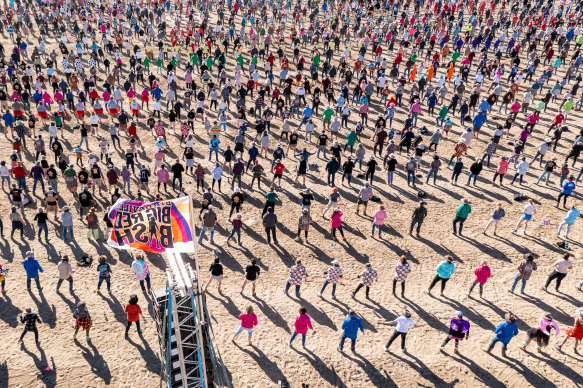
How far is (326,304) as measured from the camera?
1375 centimetres

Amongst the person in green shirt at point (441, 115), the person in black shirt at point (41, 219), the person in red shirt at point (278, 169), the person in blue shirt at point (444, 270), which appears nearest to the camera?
the person in blue shirt at point (444, 270)

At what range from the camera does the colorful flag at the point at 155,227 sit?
8.56 meters

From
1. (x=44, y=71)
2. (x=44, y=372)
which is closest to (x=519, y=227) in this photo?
(x=44, y=372)

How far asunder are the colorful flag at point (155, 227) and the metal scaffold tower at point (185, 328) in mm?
375

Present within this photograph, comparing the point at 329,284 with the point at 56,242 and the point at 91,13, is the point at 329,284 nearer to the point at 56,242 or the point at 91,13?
the point at 56,242

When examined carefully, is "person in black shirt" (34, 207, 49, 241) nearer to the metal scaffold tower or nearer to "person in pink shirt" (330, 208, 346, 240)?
the metal scaffold tower

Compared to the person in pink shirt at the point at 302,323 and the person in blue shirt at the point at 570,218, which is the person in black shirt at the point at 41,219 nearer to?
the person in pink shirt at the point at 302,323

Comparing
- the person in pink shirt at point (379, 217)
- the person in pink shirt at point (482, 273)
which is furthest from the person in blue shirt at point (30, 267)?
the person in pink shirt at point (482, 273)

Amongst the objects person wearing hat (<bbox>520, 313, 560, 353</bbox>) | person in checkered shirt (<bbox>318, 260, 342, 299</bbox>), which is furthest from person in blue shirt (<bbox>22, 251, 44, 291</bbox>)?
person wearing hat (<bbox>520, 313, 560, 353</bbox>)

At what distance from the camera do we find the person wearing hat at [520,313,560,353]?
462 inches

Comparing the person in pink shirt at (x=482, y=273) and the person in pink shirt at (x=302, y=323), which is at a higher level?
the person in pink shirt at (x=482, y=273)

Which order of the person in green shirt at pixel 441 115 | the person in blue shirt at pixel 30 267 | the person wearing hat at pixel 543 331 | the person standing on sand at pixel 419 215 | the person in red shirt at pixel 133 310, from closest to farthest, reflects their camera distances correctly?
the person in red shirt at pixel 133 310, the person wearing hat at pixel 543 331, the person in blue shirt at pixel 30 267, the person standing on sand at pixel 419 215, the person in green shirt at pixel 441 115

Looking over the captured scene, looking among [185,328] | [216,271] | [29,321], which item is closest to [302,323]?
[216,271]

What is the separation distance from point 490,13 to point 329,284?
40921 millimetres
